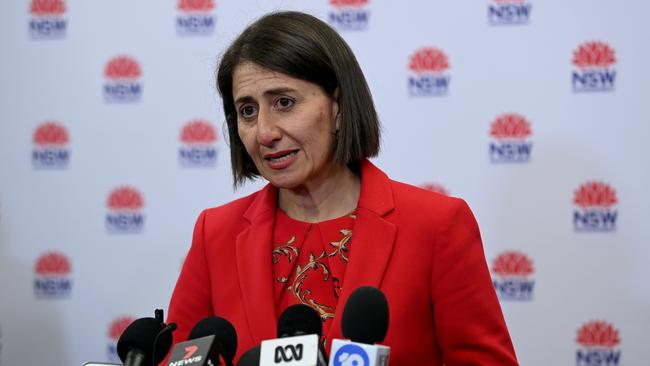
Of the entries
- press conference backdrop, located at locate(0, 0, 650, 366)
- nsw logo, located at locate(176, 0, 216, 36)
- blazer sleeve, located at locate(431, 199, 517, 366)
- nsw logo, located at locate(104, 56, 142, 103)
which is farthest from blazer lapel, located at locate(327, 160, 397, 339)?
nsw logo, located at locate(104, 56, 142, 103)

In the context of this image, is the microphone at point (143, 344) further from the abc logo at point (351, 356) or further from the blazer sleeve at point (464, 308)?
the blazer sleeve at point (464, 308)

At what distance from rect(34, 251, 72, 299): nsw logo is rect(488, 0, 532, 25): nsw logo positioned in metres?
1.65

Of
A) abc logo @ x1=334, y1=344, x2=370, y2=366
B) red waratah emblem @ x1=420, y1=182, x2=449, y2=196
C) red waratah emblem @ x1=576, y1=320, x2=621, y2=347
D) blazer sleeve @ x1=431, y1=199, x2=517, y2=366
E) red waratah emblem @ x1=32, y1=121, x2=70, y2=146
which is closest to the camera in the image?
abc logo @ x1=334, y1=344, x2=370, y2=366

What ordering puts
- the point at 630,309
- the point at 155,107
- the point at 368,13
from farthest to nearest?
the point at 155,107 → the point at 368,13 → the point at 630,309

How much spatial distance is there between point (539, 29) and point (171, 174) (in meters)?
1.28

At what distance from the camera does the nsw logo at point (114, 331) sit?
271cm

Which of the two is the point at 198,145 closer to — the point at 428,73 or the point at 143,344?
the point at 428,73

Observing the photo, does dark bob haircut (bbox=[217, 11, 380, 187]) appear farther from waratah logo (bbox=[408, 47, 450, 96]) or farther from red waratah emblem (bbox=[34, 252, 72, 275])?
red waratah emblem (bbox=[34, 252, 72, 275])

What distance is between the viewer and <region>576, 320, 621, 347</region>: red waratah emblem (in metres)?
2.32

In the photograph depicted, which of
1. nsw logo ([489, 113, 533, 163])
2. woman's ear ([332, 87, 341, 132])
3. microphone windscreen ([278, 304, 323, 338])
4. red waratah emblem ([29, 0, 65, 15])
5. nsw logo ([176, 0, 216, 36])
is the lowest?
microphone windscreen ([278, 304, 323, 338])

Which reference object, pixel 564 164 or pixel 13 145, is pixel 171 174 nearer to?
pixel 13 145

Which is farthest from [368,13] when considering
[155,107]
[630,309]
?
[630,309]

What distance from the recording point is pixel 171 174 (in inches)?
105

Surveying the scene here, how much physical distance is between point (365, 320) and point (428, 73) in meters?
1.65
